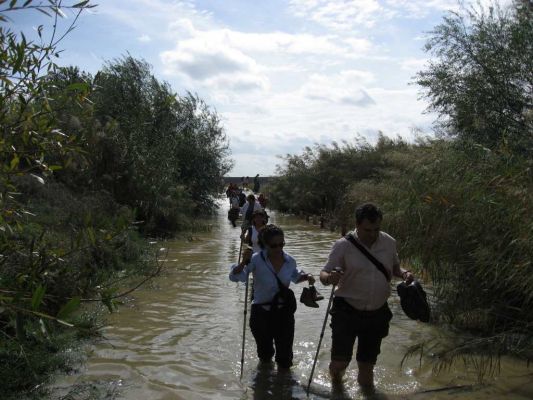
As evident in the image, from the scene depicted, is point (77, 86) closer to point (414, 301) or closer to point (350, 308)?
point (350, 308)

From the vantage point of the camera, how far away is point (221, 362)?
7.03 m

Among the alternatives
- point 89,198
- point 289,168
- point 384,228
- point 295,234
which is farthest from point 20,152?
point 289,168

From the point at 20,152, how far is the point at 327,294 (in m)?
8.24

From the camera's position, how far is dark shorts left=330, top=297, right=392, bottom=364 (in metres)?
5.36

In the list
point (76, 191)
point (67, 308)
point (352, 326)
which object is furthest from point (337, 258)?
point (76, 191)

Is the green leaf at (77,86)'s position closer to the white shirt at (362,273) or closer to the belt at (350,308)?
the white shirt at (362,273)

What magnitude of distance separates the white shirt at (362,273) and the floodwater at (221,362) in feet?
3.78

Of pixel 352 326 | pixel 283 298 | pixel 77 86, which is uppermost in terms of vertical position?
pixel 77 86

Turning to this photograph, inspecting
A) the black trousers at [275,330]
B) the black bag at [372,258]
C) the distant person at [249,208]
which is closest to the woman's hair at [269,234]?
the black trousers at [275,330]

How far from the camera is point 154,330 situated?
27.6 feet

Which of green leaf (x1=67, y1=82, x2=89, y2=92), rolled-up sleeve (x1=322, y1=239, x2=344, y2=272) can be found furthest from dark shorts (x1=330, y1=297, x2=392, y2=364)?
green leaf (x1=67, y1=82, x2=89, y2=92)

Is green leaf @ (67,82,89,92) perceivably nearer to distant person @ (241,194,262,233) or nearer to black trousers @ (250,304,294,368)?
black trousers @ (250,304,294,368)

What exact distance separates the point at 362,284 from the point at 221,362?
2.54 metres

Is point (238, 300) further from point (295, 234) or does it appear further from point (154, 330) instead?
point (295, 234)
